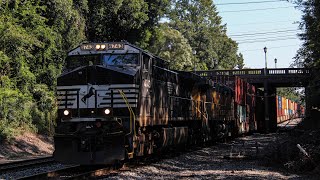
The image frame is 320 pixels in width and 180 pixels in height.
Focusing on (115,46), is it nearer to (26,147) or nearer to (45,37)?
(26,147)

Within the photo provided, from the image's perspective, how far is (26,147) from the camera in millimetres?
19062

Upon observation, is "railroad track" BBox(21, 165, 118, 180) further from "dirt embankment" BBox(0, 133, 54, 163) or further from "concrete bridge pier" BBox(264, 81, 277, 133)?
"concrete bridge pier" BBox(264, 81, 277, 133)

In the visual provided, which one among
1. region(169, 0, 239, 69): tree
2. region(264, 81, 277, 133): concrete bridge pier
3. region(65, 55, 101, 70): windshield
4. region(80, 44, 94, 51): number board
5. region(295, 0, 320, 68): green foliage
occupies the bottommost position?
region(264, 81, 277, 133): concrete bridge pier

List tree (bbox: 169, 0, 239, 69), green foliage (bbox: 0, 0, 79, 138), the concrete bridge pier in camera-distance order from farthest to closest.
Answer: tree (bbox: 169, 0, 239, 69)
the concrete bridge pier
green foliage (bbox: 0, 0, 79, 138)

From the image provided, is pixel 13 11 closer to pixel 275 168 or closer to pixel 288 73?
pixel 275 168

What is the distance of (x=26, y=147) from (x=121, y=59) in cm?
949

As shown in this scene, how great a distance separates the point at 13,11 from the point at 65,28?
4585 millimetres

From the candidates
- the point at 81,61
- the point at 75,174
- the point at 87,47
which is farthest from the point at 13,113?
the point at 75,174

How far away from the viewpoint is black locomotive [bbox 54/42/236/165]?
35.0 ft

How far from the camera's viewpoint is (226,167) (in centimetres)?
1223

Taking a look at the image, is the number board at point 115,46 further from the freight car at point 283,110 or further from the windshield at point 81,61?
the freight car at point 283,110

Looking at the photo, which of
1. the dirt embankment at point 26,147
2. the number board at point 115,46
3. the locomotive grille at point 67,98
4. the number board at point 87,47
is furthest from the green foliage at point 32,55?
the number board at point 115,46

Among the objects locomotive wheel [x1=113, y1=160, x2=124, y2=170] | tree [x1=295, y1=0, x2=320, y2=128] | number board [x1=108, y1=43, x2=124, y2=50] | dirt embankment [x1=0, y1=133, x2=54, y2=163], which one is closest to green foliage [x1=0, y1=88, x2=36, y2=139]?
dirt embankment [x1=0, y1=133, x2=54, y2=163]

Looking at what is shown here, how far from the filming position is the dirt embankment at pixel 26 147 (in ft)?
56.8
